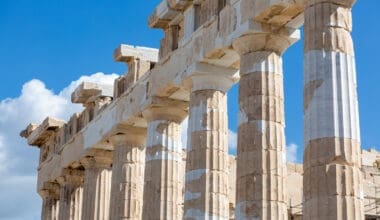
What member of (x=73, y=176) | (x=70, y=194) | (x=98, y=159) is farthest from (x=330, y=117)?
(x=70, y=194)

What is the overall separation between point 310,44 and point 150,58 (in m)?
12.2

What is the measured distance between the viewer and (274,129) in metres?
22.9

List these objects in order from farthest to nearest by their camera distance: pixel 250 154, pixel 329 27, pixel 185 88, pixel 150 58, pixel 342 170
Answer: pixel 150 58, pixel 185 88, pixel 250 154, pixel 329 27, pixel 342 170

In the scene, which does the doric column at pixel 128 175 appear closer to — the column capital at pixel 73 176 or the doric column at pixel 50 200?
the column capital at pixel 73 176

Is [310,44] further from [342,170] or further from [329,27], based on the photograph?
[342,170]

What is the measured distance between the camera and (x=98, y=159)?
33969 millimetres

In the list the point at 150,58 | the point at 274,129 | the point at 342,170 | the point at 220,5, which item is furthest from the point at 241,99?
the point at 150,58

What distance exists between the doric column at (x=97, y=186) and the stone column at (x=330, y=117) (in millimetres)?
15062

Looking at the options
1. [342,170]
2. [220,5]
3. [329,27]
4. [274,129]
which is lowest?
[342,170]

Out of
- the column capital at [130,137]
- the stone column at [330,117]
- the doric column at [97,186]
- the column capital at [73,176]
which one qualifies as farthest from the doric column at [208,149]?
the column capital at [73,176]

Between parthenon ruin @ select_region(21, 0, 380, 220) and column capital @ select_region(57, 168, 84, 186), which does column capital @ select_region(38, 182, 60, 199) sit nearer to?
parthenon ruin @ select_region(21, 0, 380, 220)

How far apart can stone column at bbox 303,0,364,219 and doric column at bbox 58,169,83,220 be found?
17.9 metres

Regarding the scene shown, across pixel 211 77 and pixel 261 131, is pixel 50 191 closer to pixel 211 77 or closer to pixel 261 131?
pixel 211 77

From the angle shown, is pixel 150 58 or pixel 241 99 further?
pixel 150 58
